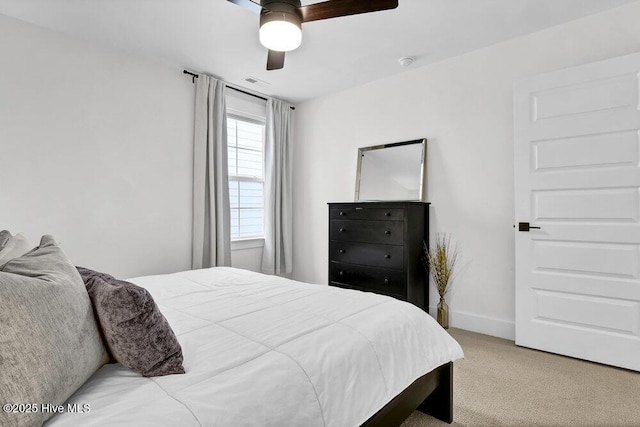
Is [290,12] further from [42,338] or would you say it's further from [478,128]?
[478,128]

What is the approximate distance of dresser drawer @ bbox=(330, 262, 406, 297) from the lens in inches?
122

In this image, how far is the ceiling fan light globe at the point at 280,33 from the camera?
1817 mm

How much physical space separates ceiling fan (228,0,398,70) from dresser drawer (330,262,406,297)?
6.92 feet

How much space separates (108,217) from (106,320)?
7.95 feet

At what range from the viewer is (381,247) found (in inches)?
126

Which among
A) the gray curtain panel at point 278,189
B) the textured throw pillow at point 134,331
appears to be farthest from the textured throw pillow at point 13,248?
the gray curtain panel at point 278,189

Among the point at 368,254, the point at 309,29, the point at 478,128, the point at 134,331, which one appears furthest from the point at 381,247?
the point at 134,331

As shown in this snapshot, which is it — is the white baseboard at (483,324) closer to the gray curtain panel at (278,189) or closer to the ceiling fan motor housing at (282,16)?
the gray curtain panel at (278,189)

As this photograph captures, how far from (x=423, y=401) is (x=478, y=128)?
95.3 inches

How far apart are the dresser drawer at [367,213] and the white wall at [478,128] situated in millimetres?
516

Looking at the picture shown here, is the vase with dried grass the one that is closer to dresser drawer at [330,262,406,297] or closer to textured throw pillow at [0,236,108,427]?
dresser drawer at [330,262,406,297]

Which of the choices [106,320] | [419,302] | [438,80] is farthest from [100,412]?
[438,80]

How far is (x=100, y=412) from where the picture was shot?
795 millimetres

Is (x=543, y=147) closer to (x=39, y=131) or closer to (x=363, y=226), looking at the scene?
(x=363, y=226)
